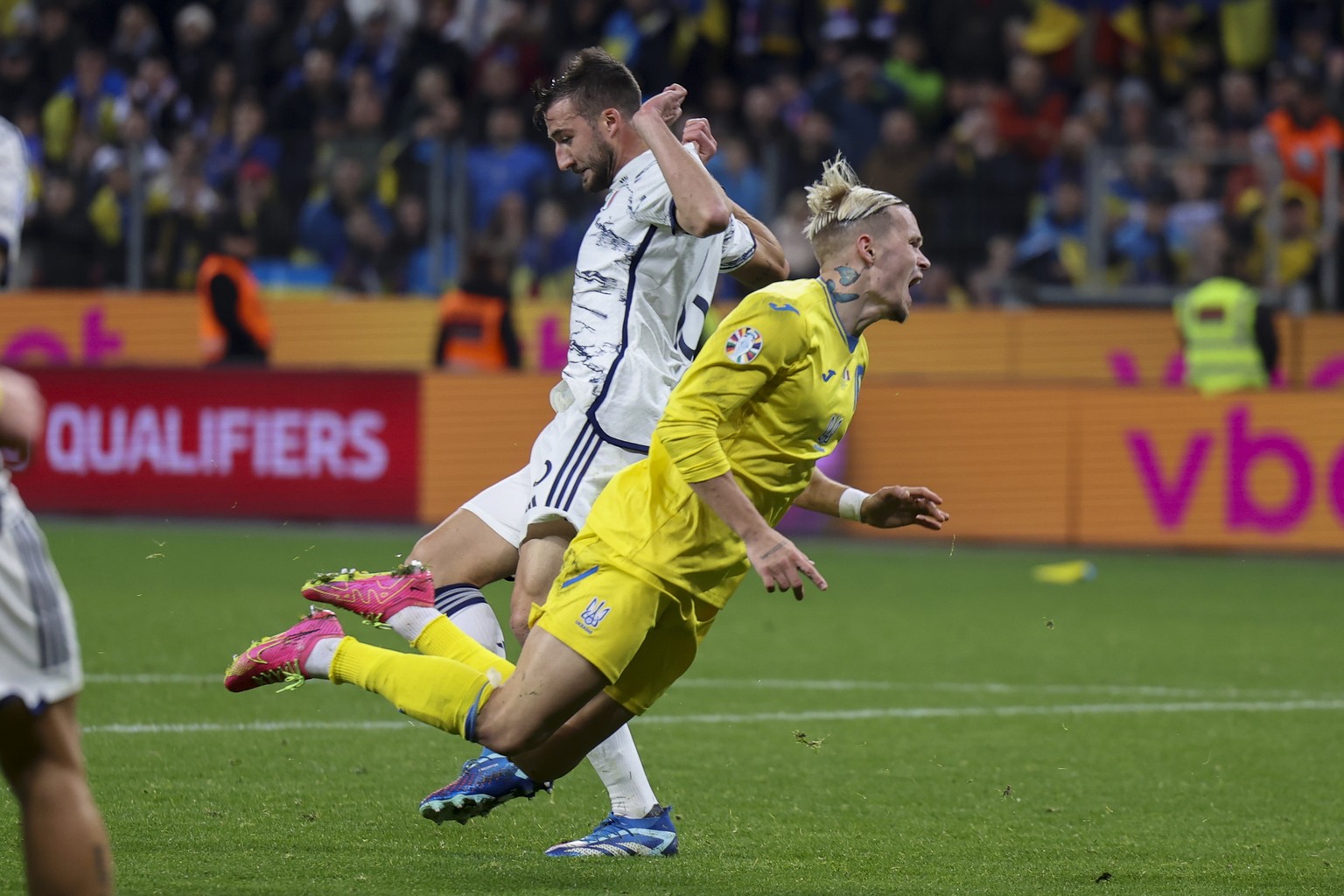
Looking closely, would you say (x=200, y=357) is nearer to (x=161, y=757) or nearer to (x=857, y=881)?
(x=161, y=757)

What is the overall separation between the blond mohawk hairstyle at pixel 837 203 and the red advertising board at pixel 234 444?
9847mm

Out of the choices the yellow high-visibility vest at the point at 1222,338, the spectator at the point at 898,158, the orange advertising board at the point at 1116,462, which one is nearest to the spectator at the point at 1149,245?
the yellow high-visibility vest at the point at 1222,338

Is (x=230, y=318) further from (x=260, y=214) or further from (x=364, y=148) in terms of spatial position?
(x=364, y=148)

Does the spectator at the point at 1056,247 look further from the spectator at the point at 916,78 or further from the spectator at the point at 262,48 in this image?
the spectator at the point at 262,48

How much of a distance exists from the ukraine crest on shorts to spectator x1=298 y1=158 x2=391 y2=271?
13.1m

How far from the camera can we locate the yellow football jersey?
4.78 metres

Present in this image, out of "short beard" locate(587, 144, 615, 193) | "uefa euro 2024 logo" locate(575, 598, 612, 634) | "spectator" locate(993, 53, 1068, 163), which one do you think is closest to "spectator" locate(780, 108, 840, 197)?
"spectator" locate(993, 53, 1068, 163)

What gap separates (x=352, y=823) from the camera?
18.8 feet

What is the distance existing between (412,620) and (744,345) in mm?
1233

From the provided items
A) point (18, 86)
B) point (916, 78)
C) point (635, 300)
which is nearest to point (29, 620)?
point (635, 300)

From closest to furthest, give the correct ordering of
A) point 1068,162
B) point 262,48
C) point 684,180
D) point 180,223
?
point 684,180 < point 1068,162 < point 180,223 < point 262,48

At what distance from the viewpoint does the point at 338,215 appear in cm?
1775

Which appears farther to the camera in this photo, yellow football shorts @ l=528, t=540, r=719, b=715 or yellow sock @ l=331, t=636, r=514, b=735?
yellow sock @ l=331, t=636, r=514, b=735

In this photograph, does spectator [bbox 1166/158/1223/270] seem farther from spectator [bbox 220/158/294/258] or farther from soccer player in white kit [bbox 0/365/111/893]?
soccer player in white kit [bbox 0/365/111/893]
